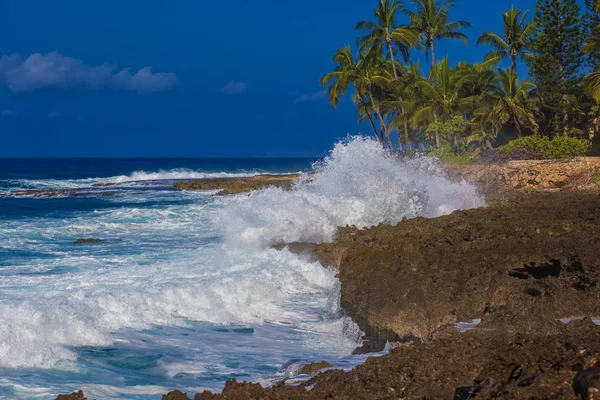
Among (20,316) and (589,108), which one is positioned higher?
(589,108)

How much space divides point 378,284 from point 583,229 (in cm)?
305

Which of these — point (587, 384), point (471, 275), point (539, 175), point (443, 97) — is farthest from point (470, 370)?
point (443, 97)

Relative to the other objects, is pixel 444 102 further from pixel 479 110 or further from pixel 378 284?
pixel 378 284

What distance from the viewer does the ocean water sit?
6.32 metres

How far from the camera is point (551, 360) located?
12.0 ft

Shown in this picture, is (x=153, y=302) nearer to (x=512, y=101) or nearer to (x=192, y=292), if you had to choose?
(x=192, y=292)

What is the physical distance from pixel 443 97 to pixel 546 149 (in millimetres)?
10781

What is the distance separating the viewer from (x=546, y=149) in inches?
854

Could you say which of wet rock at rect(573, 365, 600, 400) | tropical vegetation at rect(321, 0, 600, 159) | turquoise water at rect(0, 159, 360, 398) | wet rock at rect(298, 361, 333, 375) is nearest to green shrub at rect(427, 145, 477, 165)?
tropical vegetation at rect(321, 0, 600, 159)

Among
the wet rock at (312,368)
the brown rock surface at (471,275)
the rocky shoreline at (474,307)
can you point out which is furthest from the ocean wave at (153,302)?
the wet rock at (312,368)

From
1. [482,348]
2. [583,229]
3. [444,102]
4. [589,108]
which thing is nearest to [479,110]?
[444,102]

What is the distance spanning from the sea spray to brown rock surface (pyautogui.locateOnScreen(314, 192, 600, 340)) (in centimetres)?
508

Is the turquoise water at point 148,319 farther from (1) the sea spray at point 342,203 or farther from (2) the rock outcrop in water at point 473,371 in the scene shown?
(2) the rock outcrop in water at point 473,371

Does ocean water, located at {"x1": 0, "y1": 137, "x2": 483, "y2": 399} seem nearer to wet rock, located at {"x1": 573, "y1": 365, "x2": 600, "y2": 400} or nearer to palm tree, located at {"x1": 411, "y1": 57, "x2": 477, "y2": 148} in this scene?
wet rock, located at {"x1": 573, "y1": 365, "x2": 600, "y2": 400}
